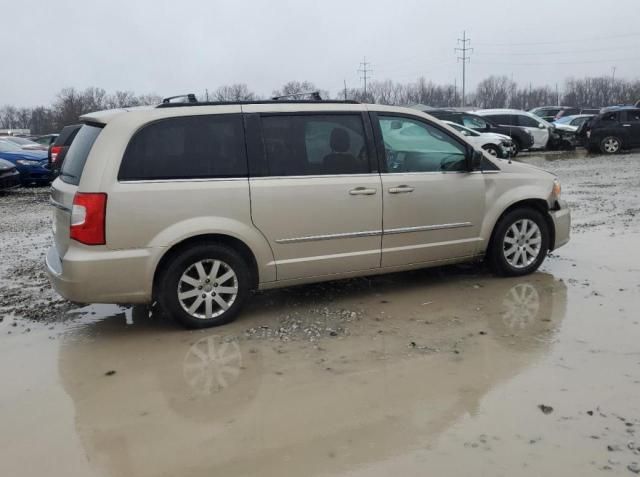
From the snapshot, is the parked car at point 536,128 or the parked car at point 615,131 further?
the parked car at point 536,128

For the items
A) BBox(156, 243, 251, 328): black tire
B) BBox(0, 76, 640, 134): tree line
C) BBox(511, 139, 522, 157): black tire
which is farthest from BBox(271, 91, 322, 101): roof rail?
BBox(0, 76, 640, 134): tree line

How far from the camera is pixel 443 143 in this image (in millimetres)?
5867

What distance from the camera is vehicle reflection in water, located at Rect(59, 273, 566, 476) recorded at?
3.21 m

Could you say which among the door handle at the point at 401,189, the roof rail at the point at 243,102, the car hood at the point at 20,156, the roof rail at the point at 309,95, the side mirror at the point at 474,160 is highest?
the roof rail at the point at 309,95

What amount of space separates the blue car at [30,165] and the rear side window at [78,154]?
12.5m

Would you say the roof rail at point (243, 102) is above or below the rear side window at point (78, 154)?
above

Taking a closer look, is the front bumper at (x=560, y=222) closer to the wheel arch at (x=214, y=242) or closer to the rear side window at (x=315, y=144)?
the rear side window at (x=315, y=144)

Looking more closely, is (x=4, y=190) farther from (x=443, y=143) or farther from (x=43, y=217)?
(x=443, y=143)

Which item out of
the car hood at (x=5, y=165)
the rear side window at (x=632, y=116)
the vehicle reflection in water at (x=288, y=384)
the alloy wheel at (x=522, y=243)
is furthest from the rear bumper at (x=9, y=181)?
the rear side window at (x=632, y=116)

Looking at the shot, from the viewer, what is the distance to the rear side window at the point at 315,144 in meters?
5.14

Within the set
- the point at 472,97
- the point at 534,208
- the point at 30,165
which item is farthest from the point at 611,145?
the point at 472,97

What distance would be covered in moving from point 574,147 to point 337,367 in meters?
23.6

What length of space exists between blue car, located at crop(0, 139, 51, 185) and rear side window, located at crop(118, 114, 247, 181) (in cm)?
1324

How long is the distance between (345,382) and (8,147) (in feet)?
56.0
